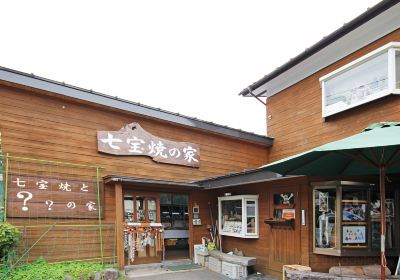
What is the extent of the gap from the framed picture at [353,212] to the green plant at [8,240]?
660 cm

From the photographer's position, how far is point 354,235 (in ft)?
22.3

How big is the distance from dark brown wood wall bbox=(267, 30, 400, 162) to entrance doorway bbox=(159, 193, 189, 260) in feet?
12.2

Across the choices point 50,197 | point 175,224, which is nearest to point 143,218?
point 175,224

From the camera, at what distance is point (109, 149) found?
9.16m

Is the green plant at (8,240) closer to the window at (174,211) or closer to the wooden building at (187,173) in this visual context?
the wooden building at (187,173)

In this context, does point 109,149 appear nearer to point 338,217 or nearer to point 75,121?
point 75,121

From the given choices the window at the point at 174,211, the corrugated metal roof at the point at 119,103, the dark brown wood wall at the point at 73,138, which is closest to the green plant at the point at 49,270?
the dark brown wood wall at the point at 73,138

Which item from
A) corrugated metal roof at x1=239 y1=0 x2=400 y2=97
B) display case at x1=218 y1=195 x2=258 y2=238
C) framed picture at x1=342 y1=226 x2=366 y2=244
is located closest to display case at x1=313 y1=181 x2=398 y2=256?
framed picture at x1=342 y1=226 x2=366 y2=244

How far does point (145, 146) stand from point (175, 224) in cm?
267

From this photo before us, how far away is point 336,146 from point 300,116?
6.78 m

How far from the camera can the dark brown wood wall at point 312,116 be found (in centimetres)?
762

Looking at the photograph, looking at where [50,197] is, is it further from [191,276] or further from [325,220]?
[325,220]

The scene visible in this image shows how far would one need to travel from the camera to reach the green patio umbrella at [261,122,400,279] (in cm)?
378

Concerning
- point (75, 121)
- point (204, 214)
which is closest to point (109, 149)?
point (75, 121)
